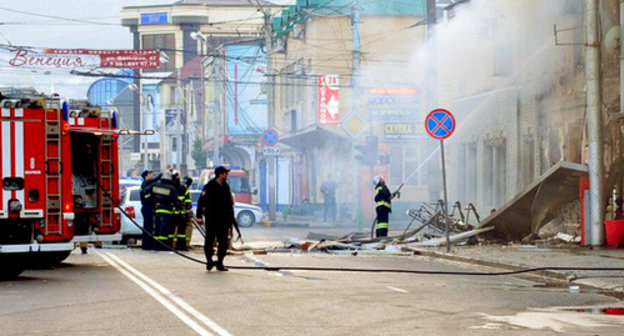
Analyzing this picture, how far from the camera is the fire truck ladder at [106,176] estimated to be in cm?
2000

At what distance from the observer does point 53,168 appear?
1767cm

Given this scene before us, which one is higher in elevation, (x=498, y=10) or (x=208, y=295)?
(x=498, y=10)

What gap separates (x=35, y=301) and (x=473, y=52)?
1048 inches

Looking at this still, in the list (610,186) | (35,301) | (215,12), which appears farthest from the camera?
(215,12)

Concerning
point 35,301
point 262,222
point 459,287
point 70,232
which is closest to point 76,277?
point 70,232

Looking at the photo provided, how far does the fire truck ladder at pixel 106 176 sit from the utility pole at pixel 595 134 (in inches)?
370

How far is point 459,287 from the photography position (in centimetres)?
1659

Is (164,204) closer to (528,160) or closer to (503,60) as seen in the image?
(528,160)

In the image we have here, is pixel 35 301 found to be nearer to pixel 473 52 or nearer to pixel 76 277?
pixel 76 277

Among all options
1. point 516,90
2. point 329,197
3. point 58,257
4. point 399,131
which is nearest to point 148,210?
point 58,257

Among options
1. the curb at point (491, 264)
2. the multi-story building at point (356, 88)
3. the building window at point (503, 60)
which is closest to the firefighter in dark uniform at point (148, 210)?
the curb at point (491, 264)

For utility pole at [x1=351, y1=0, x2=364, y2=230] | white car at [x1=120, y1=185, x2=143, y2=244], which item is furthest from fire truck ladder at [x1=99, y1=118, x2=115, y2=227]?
utility pole at [x1=351, y1=0, x2=364, y2=230]

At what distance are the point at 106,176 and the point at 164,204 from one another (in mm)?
5601

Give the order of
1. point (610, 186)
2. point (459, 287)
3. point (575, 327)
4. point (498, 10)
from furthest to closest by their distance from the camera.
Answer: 1. point (498, 10)
2. point (610, 186)
3. point (459, 287)
4. point (575, 327)
